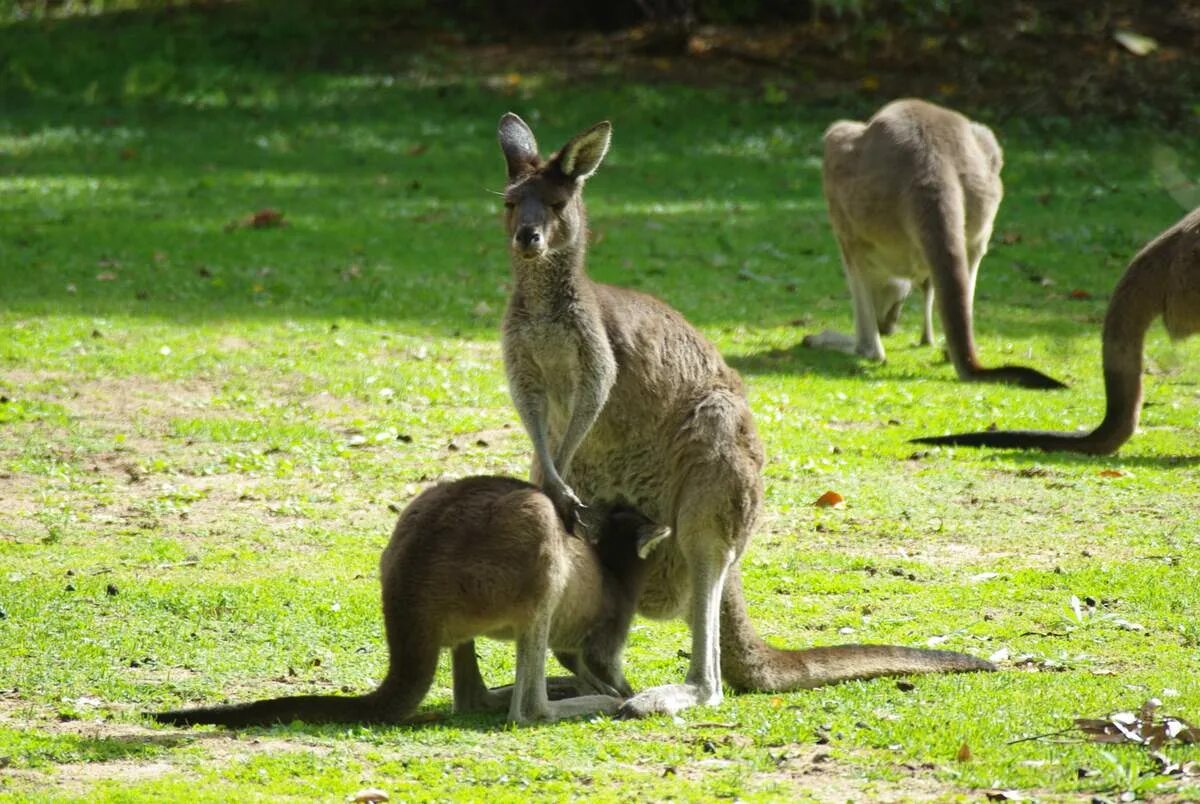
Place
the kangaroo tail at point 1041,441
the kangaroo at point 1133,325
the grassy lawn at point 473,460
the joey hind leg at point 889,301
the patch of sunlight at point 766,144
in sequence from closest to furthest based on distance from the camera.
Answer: the grassy lawn at point 473,460 → the kangaroo at point 1133,325 → the kangaroo tail at point 1041,441 → the joey hind leg at point 889,301 → the patch of sunlight at point 766,144

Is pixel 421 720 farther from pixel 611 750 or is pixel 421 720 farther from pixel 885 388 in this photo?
pixel 885 388

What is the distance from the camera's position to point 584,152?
4695mm

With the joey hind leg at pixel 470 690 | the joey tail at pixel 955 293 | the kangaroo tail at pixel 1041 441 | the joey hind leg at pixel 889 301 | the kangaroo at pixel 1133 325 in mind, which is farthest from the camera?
the joey hind leg at pixel 889 301

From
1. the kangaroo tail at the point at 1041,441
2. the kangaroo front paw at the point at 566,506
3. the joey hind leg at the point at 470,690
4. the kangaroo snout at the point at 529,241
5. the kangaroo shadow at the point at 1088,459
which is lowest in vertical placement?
the joey hind leg at the point at 470,690

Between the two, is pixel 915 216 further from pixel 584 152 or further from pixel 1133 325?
pixel 584 152

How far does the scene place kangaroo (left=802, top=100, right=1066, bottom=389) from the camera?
351 inches

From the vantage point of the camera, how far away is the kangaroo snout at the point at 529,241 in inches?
179

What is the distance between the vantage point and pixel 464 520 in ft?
14.3

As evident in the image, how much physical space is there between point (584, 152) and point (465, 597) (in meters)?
1.28

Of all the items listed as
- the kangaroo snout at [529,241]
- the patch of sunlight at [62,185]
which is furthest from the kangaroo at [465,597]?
the patch of sunlight at [62,185]

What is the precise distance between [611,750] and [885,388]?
528 cm

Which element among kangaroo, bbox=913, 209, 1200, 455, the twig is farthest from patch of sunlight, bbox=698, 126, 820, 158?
the twig

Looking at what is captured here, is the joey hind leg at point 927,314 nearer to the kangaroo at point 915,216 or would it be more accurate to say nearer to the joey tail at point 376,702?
the kangaroo at point 915,216

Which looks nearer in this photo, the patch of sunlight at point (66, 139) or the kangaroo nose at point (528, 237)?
the kangaroo nose at point (528, 237)
